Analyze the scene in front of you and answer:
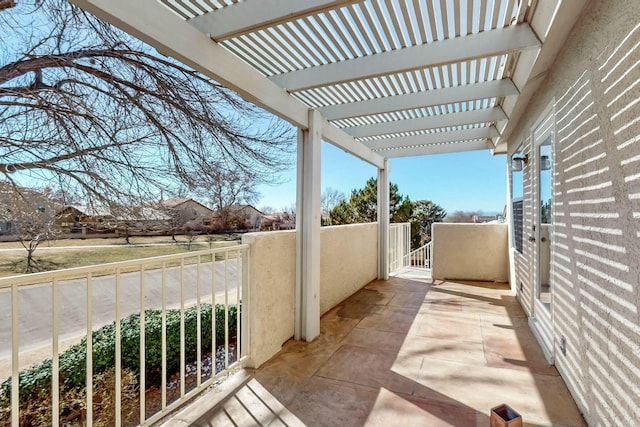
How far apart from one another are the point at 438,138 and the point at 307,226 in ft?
10.9

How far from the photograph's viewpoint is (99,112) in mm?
3592

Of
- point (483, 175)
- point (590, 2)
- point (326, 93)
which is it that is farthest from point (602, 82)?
point (483, 175)

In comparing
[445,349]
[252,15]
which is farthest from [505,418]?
[252,15]

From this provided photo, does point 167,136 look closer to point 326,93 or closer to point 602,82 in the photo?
point 326,93

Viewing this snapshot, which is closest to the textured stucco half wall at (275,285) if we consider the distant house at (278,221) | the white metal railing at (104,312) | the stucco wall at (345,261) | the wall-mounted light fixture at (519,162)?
the stucco wall at (345,261)

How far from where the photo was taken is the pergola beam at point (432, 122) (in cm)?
450

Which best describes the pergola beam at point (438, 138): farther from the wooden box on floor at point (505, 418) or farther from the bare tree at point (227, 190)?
the wooden box on floor at point (505, 418)

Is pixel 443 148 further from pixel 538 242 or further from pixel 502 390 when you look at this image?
pixel 502 390

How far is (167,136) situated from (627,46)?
437cm

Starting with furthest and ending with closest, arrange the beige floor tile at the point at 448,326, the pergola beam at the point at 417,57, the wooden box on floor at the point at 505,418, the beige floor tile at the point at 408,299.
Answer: the beige floor tile at the point at 408,299, the beige floor tile at the point at 448,326, the pergola beam at the point at 417,57, the wooden box on floor at the point at 505,418

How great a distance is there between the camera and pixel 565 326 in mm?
2680

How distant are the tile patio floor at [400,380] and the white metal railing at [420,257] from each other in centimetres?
460

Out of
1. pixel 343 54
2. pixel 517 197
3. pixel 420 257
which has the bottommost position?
pixel 420 257

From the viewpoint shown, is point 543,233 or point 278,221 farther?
point 278,221
